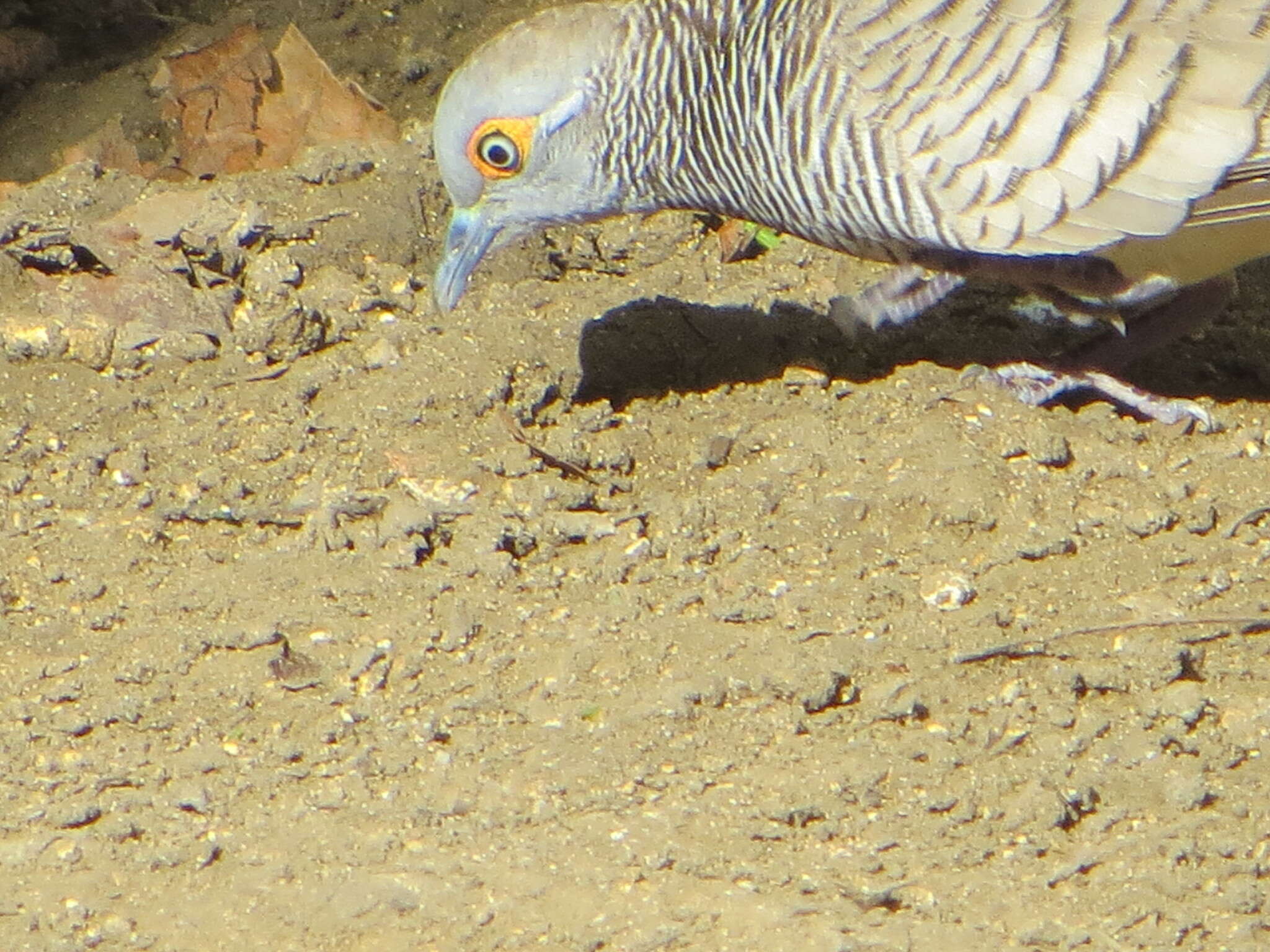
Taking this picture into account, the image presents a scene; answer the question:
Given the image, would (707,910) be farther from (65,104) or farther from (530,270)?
(65,104)

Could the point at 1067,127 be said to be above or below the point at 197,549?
above

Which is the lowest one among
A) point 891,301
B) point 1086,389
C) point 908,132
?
point 1086,389

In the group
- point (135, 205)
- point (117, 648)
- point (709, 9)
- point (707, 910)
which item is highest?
point (709, 9)

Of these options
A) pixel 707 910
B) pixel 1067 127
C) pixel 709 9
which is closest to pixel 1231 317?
pixel 1067 127

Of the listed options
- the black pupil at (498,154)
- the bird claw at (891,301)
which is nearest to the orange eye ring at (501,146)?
the black pupil at (498,154)

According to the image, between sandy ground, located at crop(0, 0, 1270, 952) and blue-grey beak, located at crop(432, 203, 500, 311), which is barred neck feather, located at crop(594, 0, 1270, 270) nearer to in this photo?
sandy ground, located at crop(0, 0, 1270, 952)

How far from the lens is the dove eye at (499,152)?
190 inches

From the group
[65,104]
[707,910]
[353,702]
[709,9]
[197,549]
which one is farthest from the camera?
[65,104]

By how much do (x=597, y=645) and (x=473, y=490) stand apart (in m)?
0.75

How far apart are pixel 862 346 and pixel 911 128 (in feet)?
3.59

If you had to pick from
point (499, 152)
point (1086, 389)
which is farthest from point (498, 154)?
point (1086, 389)

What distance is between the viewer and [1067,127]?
458 centimetres

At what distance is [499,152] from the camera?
16.0ft

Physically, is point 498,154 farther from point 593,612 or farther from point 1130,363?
point 1130,363
